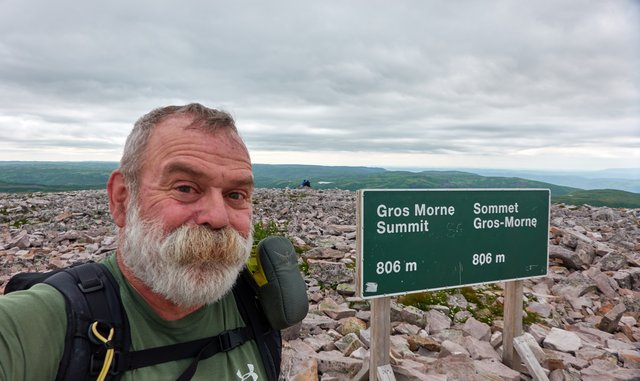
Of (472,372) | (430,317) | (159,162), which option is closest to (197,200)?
(159,162)

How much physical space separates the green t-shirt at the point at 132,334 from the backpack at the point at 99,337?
0.04m

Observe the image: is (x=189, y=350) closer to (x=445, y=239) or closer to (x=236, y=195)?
(x=236, y=195)

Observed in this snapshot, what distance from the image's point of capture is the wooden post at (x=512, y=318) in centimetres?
585

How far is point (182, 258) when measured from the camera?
8.49 feet

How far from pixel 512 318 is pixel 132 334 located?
516 centimetres

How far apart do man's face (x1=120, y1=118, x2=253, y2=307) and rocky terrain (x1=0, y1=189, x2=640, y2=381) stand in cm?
271

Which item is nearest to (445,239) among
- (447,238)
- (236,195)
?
(447,238)

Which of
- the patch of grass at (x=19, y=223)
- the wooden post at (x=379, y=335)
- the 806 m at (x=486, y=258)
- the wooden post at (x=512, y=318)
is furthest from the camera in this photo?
the patch of grass at (x=19, y=223)

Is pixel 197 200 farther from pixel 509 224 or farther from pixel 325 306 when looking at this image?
pixel 325 306

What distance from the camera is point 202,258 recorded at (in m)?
2.63

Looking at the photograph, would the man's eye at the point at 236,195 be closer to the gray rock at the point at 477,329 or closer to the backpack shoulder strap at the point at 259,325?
the backpack shoulder strap at the point at 259,325

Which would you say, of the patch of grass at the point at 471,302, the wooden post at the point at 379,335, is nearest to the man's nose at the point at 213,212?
the wooden post at the point at 379,335

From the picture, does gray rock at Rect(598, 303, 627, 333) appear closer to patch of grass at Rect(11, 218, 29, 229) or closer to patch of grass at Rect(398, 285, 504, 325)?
patch of grass at Rect(398, 285, 504, 325)

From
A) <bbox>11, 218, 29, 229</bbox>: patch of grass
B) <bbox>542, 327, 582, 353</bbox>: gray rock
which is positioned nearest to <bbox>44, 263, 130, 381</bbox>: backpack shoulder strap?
<bbox>542, 327, 582, 353</bbox>: gray rock
